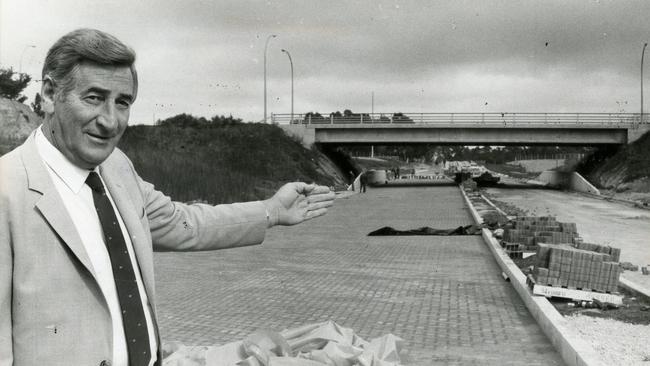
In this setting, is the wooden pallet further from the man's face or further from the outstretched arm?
the man's face

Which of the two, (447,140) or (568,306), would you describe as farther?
(447,140)

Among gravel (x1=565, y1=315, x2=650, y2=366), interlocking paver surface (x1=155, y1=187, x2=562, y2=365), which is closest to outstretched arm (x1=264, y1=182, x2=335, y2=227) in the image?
interlocking paver surface (x1=155, y1=187, x2=562, y2=365)

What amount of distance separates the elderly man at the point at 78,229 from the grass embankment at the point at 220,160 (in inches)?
986

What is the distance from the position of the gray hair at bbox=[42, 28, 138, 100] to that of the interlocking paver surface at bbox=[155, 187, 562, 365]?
480cm

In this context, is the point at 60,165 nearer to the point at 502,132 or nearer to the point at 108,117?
the point at 108,117

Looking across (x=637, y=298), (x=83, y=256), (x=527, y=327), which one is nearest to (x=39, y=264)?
(x=83, y=256)

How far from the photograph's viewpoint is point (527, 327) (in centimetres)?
834

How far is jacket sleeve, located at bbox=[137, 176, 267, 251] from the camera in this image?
254cm

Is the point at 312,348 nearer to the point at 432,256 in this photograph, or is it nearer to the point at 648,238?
the point at 432,256

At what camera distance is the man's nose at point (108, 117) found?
2.03 m

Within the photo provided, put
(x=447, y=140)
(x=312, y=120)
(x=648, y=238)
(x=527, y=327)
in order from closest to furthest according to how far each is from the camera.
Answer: (x=527, y=327) < (x=648, y=238) < (x=447, y=140) < (x=312, y=120)

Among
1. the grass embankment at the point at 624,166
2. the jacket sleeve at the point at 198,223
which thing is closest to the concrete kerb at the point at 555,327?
the jacket sleeve at the point at 198,223

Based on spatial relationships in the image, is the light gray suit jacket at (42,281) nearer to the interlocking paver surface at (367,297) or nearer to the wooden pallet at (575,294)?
the interlocking paver surface at (367,297)

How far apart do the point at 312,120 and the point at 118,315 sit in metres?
62.9
